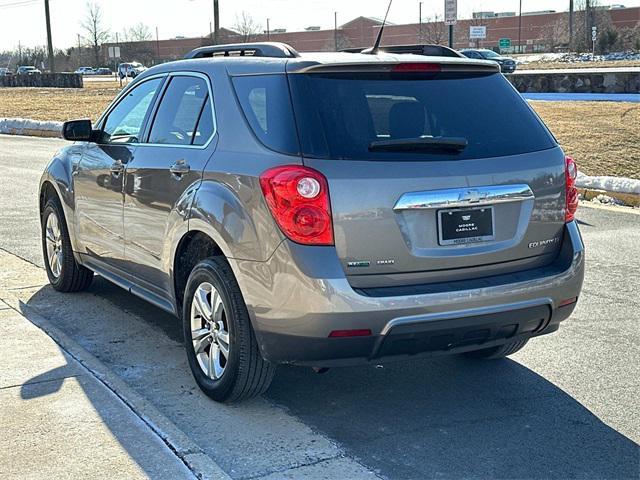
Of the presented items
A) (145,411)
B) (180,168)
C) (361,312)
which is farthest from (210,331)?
(361,312)

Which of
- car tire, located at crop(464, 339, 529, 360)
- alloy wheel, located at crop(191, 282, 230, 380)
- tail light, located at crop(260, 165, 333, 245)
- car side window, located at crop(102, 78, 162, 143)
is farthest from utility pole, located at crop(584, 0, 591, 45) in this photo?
tail light, located at crop(260, 165, 333, 245)

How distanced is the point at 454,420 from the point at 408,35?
4298 inches

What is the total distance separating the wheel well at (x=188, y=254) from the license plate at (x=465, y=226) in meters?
1.23

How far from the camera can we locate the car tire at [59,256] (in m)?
6.75

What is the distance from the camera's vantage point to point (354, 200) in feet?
13.0

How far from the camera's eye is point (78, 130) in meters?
6.07

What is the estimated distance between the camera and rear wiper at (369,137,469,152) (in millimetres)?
4121

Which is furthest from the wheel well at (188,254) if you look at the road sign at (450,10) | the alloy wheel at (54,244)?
the road sign at (450,10)

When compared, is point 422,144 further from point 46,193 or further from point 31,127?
point 31,127

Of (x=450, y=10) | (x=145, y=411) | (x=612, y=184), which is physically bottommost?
(x=145, y=411)

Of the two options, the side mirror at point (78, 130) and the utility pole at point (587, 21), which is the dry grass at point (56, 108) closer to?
the side mirror at point (78, 130)

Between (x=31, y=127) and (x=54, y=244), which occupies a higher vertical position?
(x=31, y=127)

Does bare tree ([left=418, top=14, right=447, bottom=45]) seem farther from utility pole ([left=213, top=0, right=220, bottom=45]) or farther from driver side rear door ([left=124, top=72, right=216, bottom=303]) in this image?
driver side rear door ([left=124, top=72, right=216, bottom=303])

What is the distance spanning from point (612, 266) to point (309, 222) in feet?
15.2
